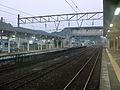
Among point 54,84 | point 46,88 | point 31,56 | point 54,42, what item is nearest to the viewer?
point 46,88

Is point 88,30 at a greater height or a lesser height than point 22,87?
greater

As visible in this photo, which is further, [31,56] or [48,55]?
[48,55]

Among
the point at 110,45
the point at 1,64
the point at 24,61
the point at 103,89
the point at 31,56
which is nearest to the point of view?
the point at 103,89

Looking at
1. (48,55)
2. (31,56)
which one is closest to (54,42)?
(48,55)

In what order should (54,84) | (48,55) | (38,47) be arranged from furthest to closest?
1. (38,47)
2. (48,55)
3. (54,84)

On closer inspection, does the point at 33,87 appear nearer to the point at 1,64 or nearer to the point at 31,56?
the point at 1,64

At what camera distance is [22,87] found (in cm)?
1018

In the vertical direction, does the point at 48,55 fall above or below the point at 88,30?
below

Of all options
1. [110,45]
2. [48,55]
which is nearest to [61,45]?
[110,45]

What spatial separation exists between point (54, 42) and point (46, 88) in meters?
53.2

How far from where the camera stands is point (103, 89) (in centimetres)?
921

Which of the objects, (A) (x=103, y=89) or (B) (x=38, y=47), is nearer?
(A) (x=103, y=89)

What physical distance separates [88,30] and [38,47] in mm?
28091

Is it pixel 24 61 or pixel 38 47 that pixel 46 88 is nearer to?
pixel 24 61
